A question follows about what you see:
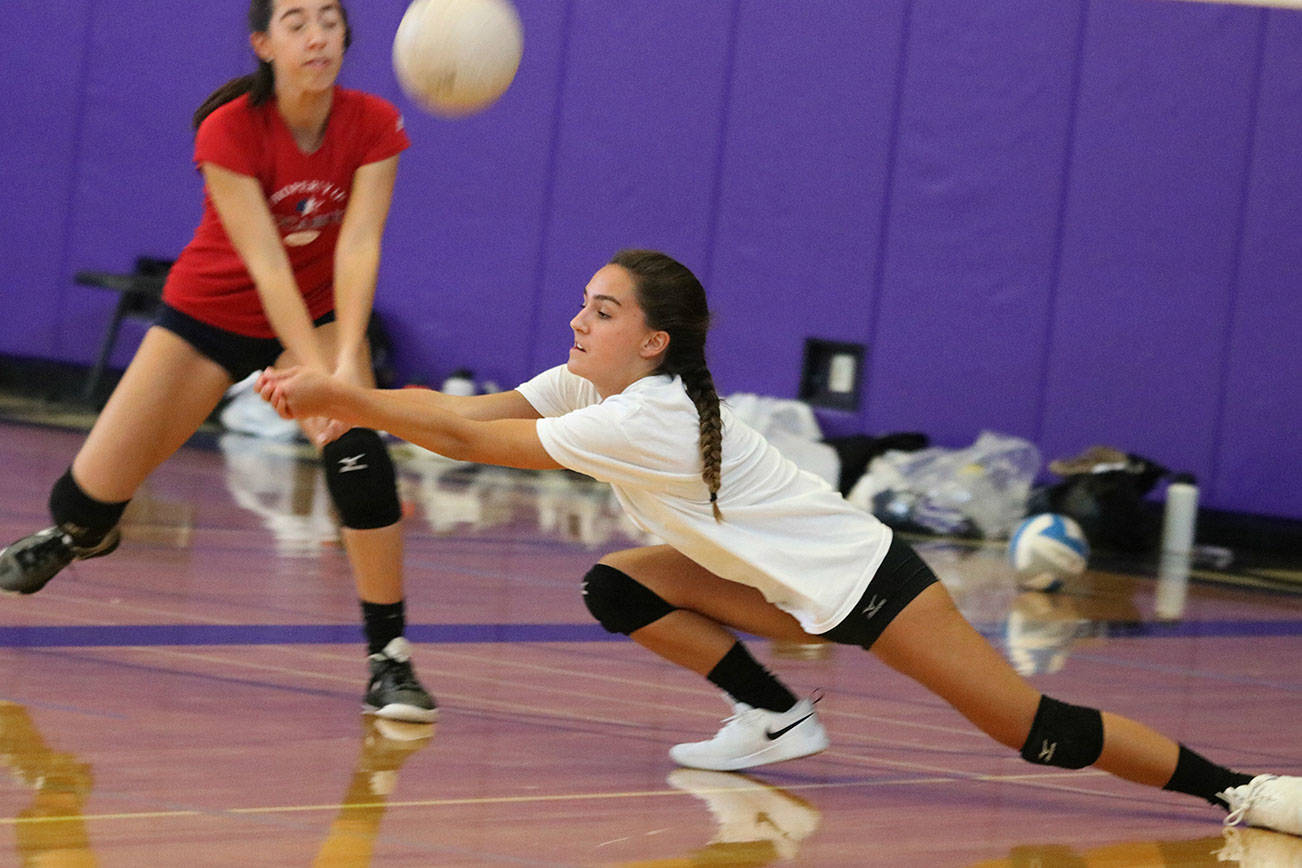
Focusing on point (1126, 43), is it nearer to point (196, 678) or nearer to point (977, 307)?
point (977, 307)

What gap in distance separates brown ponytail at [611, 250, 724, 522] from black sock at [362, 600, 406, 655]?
78 centimetres

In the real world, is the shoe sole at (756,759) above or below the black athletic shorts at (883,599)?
Result: below

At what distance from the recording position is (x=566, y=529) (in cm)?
696

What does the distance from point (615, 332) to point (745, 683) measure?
2.30 ft

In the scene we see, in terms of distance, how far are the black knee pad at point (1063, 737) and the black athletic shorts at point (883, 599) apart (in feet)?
0.94

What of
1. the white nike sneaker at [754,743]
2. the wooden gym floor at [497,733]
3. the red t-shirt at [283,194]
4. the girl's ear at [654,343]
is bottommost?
the wooden gym floor at [497,733]

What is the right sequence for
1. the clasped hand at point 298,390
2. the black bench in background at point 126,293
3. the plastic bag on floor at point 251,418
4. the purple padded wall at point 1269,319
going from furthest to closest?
the black bench in background at point 126,293
the plastic bag on floor at point 251,418
the purple padded wall at point 1269,319
the clasped hand at point 298,390

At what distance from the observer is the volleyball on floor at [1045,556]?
21.0ft

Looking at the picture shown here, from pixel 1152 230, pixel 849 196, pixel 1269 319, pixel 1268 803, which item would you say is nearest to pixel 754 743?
pixel 1268 803

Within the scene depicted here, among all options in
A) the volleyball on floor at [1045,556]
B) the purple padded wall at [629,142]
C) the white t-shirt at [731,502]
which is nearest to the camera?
the white t-shirt at [731,502]

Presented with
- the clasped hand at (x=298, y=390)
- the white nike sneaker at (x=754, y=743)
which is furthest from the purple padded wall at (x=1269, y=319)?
the clasped hand at (x=298, y=390)

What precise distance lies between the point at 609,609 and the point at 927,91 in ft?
22.1

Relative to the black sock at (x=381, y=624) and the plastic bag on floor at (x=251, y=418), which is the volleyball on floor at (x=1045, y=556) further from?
the plastic bag on floor at (x=251, y=418)

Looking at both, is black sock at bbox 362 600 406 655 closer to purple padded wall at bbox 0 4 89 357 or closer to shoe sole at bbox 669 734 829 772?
shoe sole at bbox 669 734 829 772
